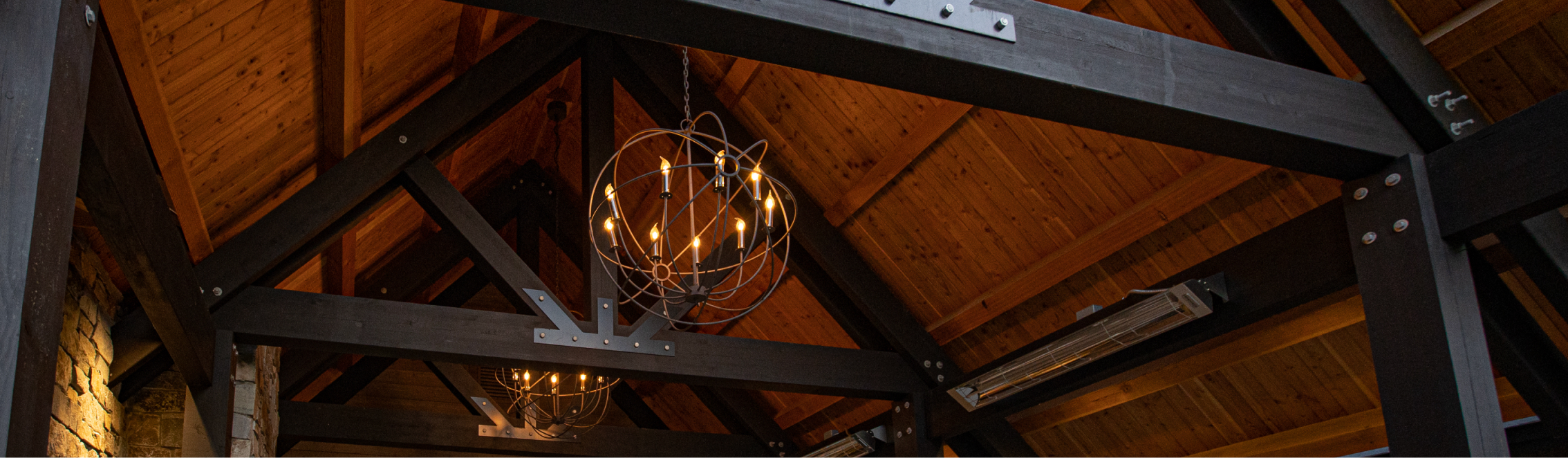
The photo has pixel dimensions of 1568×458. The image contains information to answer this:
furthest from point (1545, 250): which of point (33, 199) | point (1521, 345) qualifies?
point (33, 199)

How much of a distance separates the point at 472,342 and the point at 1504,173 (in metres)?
4.57

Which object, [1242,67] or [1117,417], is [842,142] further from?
[1242,67]

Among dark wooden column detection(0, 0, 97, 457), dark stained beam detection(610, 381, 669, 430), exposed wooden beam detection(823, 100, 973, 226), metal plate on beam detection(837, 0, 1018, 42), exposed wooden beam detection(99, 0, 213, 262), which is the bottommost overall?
dark wooden column detection(0, 0, 97, 457)

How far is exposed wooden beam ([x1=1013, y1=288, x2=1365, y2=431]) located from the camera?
5.14 m

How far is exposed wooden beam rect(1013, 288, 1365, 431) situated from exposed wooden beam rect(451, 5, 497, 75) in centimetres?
390

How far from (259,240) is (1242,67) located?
15.0 ft

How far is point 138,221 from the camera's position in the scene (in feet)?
11.4

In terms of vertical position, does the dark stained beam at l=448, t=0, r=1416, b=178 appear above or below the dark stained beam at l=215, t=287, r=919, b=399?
below

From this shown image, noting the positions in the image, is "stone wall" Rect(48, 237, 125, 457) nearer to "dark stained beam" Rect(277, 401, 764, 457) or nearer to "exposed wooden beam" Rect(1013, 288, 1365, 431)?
"dark stained beam" Rect(277, 401, 764, 457)

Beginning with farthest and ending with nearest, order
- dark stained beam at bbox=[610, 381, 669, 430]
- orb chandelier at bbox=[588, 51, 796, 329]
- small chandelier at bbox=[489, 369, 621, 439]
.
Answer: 1. dark stained beam at bbox=[610, 381, 669, 430]
2. small chandelier at bbox=[489, 369, 621, 439]
3. orb chandelier at bbox=[588, 51, 796, 329]

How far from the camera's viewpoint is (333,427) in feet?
24.7

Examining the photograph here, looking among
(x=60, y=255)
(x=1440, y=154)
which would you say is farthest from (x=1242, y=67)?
(x=60, y=255)

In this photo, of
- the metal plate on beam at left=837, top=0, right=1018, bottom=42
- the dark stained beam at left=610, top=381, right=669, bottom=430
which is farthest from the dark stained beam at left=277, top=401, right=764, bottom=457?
the metal plate on beam at left=837, top=0, right=1018, bottom=42

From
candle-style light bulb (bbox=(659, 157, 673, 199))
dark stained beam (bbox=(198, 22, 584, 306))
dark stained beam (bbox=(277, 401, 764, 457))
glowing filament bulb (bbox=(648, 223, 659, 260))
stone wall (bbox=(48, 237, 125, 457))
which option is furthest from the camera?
dark stained beam (bbox=(277, 401, 764, 457))
